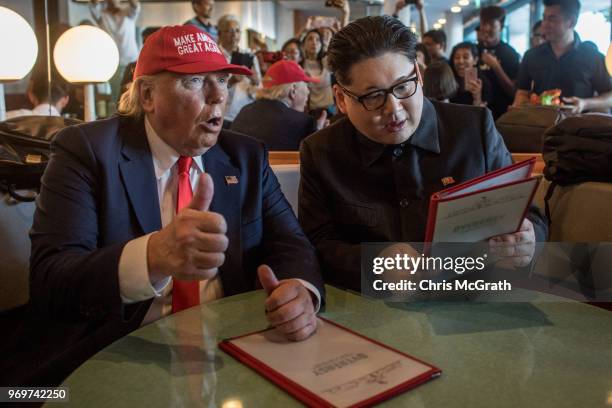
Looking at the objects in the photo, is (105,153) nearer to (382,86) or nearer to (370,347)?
(382,86)

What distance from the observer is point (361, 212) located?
160 cm

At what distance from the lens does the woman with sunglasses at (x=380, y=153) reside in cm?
144

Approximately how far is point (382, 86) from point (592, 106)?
110 inches

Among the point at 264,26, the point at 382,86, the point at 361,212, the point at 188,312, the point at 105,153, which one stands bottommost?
the point at 188,312

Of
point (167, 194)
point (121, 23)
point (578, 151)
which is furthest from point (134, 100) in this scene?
point (121, 23)

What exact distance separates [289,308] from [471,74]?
12.7ft

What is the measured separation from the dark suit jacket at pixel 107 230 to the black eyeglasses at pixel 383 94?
378 mm

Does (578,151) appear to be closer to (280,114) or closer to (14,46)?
(280,114)

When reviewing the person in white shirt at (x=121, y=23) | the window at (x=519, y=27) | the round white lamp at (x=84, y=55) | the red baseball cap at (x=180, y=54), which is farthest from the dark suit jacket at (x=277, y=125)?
the window at (x=519, y=27)

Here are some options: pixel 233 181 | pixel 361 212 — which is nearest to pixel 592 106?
pixel 361 212

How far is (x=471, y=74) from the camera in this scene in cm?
450

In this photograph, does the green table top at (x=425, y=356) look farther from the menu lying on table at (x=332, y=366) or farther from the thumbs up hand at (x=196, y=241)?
the thumbs up hand at (x=196, y=241)

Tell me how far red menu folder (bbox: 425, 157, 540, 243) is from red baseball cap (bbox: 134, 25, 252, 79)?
2.47 ft

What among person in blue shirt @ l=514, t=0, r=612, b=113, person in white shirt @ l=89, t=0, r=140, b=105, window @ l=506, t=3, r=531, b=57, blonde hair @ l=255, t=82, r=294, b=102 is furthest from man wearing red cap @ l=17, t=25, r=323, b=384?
window @ l=506, t=3, r=531, b=57
